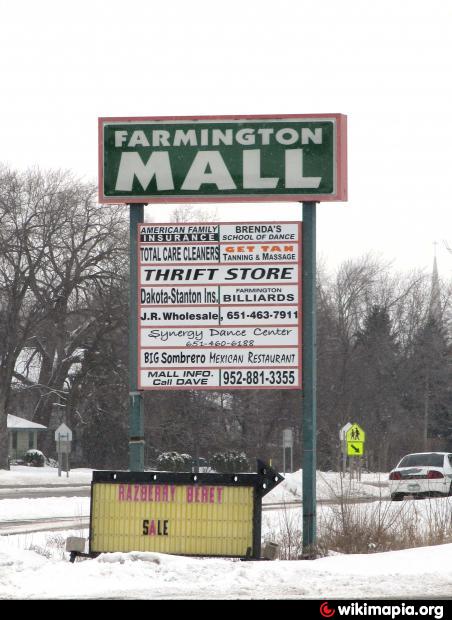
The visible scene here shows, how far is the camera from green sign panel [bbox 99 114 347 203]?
14125mm

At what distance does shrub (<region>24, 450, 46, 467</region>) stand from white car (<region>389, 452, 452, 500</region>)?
34.2 meters

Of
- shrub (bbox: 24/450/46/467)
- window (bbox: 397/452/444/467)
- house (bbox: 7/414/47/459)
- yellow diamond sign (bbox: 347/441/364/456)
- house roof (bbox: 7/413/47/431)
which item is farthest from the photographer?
house (bbox: 7/414/47/459)

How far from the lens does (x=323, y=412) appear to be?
2749 inches

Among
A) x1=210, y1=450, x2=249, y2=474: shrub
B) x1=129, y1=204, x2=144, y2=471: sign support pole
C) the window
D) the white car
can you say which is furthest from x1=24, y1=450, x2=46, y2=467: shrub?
x1=129, y1=204, x2=144, y2=471: sign support pole

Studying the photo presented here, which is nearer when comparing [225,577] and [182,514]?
[225,577]

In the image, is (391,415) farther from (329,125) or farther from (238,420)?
(329,125)

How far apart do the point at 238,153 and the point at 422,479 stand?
16.9 metres

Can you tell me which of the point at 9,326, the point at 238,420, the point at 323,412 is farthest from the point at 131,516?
the point at 323,412

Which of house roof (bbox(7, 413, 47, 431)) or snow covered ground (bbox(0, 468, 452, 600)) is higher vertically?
house roof (bbox(7, 413, 47, 431))

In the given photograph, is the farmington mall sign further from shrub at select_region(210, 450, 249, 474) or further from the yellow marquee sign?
shrub at select_region(210, 450, 249, 474)

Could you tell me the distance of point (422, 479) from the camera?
29.3m

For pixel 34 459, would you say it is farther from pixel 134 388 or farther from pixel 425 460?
pixel 134 388
